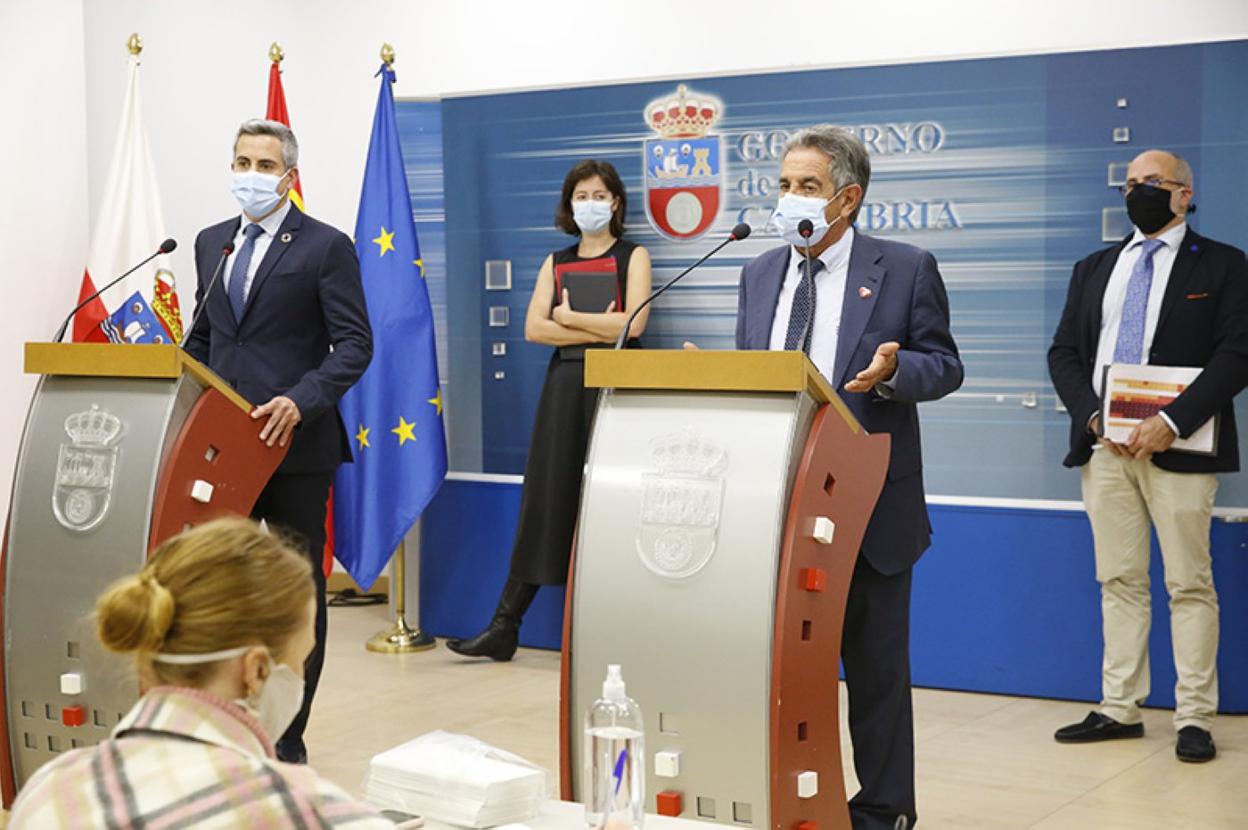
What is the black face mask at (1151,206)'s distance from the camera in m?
4.63

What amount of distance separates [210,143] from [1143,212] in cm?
425

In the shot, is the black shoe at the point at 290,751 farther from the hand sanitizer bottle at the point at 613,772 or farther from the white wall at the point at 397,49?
the white wall at the point at 397,49

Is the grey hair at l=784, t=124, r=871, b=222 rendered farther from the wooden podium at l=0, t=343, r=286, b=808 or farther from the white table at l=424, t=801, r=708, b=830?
the white table at l=424, t=801, r=708, b=830

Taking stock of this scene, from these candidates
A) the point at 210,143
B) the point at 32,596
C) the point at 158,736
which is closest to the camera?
the point at 158,736

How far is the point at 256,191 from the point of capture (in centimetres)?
415

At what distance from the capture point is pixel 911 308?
3379mm

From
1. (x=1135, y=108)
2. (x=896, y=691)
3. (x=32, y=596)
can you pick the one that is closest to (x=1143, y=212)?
(x=1135, y=108)

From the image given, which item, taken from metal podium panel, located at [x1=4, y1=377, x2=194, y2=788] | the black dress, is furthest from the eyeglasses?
metal podium panel, located at [x1=4, y1=377, x2=194, y2=788]

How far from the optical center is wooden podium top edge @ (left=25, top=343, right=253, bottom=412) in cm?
359

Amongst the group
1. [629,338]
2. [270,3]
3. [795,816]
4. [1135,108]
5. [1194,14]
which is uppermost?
[270,3]

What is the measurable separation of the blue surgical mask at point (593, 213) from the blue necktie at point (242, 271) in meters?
1.66

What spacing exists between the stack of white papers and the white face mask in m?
0.45

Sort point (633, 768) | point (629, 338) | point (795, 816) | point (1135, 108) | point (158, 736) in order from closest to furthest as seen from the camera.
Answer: point (158, 736) → point (633, 768) → point (795, 816) → point (1135, 108) → point (629, 338)

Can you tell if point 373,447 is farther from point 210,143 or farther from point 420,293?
point 210,143
